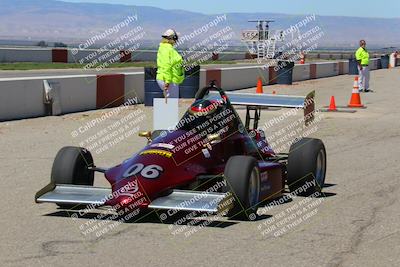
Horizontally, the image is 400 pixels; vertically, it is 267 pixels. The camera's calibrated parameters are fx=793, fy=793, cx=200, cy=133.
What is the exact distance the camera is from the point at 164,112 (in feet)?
37.5

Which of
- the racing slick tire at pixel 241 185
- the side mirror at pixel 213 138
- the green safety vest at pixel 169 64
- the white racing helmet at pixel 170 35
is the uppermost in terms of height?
the white racing helmet at pixel 170 35

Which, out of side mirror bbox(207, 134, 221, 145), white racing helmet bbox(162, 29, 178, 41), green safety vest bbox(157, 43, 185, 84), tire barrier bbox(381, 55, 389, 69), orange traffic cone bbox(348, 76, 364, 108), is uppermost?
white racing helmet bbox(162, 29, 178, 41)

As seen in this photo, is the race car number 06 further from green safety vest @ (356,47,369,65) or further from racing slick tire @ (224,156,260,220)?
green safety vest @ (356,47,369,65)

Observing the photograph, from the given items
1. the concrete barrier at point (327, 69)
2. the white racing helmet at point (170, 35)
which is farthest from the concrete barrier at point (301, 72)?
the white racing helmet at point (170, 35)

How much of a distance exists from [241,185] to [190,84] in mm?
14535

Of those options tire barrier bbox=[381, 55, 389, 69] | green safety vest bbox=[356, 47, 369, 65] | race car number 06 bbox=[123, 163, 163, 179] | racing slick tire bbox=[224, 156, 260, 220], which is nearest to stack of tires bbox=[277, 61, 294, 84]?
green safety vest bbox=[356, 47, 369, 65]

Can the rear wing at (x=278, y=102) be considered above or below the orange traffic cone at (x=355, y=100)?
above

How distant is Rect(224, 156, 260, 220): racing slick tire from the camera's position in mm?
6871

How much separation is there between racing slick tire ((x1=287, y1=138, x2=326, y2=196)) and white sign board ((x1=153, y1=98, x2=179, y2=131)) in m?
3.26

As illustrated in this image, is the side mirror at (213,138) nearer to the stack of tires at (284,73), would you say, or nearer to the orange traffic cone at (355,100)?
the orange traffic cone at (355,100)

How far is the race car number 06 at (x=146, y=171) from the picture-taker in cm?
685

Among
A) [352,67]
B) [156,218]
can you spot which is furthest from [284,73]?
→ [156,218]

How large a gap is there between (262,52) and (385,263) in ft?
196

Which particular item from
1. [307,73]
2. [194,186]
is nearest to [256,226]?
[194,186]
